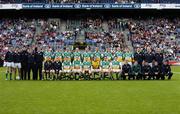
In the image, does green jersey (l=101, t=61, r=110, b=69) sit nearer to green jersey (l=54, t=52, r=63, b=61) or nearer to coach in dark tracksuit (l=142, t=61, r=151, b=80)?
coach in dark tracksuit (l=142, t=61, r=151, b=80)

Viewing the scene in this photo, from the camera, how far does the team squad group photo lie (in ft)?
93.1

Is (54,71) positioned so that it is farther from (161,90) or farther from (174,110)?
(174,110)

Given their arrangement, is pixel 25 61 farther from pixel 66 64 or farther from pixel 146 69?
pixel 146 69

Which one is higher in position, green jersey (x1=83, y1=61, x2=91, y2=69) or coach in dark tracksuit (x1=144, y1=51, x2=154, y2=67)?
coach in dark tracksuit (x1=144, y1=51, x2=154, y2=67)

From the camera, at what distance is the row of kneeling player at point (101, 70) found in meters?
28.5

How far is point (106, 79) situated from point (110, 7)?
30.1m

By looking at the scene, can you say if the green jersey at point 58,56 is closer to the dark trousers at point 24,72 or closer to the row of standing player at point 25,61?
the row of standing player at point 25,61

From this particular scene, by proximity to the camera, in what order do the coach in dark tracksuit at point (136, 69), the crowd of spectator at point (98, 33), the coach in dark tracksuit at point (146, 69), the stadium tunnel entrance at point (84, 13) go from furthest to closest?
the stadium tunnel entrance at point (84, 13)
the crowd of spectator at point (98, 33)
the coach in dark tracksuit at point (146, 69)
the coach in dark tracksuit at point (136, 69)

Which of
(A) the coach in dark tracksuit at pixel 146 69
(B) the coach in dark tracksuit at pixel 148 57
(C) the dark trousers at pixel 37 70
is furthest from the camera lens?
(B) the coach in dark tracksuit at pixel 148 57

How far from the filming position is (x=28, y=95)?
62.5 ft

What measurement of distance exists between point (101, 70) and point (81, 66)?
3.89 feet

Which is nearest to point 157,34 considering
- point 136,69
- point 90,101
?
point 136,69

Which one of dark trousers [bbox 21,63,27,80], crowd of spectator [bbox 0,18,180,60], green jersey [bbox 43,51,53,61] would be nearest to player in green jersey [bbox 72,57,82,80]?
green jersey [bbox 43,51,53,61]

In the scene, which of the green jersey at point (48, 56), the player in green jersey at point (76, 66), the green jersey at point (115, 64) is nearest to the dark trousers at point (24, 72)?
the green jersey at point (48, 56)
